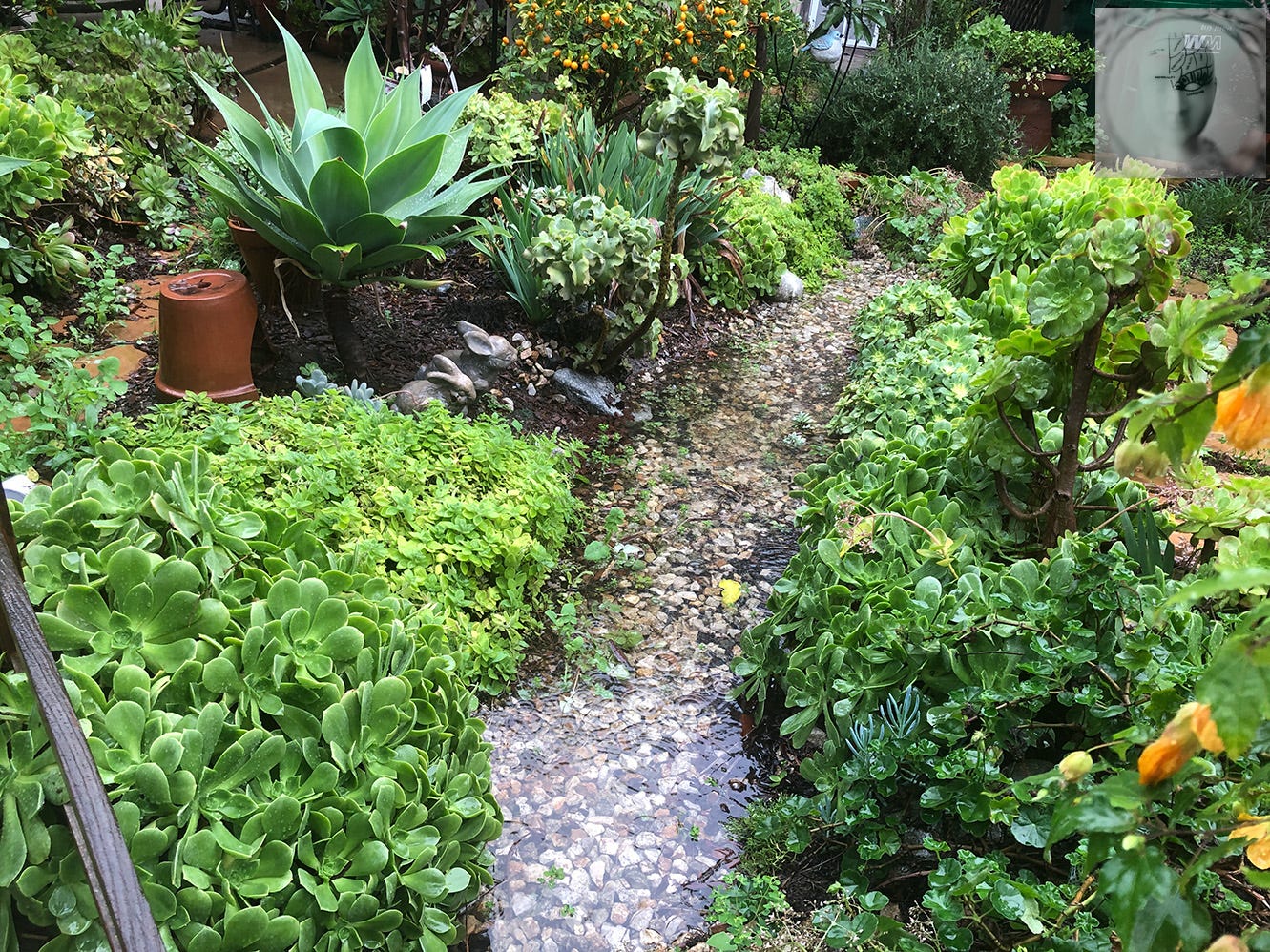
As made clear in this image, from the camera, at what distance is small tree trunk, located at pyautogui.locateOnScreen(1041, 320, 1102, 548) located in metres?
2.03

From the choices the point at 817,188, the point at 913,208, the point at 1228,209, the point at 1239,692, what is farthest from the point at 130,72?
the point at 1228,209

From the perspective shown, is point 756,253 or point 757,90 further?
point 757,90

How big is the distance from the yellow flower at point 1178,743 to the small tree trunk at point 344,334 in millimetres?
3039

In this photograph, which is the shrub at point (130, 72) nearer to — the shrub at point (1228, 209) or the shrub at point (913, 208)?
the shrub at point (913, 208)

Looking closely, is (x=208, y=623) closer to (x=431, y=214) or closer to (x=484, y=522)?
(x=484, y=522)

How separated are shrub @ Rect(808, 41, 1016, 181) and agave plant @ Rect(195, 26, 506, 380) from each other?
15.1ft

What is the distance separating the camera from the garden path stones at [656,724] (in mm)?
1986

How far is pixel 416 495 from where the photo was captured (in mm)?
2713

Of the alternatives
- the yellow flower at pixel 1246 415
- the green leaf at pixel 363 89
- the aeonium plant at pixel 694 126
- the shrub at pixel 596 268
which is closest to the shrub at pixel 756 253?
the shrub at pixel 596 268

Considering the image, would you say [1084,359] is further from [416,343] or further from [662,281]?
[416,343]

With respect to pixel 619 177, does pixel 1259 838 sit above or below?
below

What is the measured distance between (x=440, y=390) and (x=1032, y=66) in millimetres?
7814

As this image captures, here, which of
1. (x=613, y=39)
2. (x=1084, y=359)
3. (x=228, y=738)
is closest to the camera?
(x=228, y=738)

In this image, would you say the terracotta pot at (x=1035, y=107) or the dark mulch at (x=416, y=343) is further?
the terracotta pot at (x=1035, y=107)
